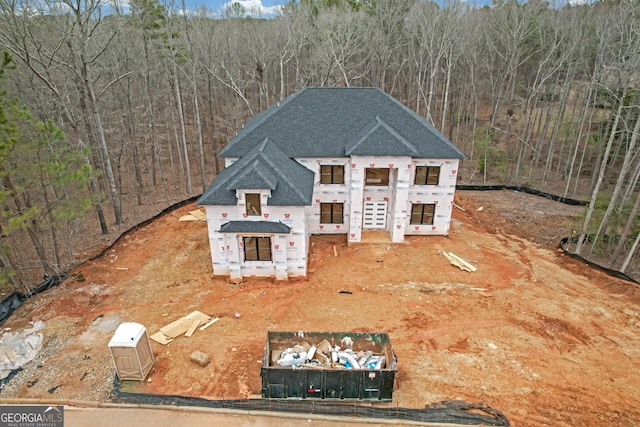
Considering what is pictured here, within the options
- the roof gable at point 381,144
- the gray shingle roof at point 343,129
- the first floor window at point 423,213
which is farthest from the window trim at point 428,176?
the roof gable at point 381,144

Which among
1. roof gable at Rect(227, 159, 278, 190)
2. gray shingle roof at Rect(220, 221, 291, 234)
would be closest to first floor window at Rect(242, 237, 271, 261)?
gray shingle roof at Rect(220, 221, 291, 234)

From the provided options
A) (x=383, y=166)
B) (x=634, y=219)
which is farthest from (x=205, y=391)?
(x=634, y=219)

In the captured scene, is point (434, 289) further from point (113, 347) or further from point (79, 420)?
point (79, 420)

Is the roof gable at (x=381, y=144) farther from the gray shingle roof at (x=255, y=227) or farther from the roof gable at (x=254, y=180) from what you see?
the gray shingle roof at (x=255, y=227)

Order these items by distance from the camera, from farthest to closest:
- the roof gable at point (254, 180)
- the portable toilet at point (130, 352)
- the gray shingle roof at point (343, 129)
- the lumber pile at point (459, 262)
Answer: the gray shingle roof at point (343, 129)
the lumber pile at point (459, 262)
the roof gable at point (254, 180)
the portable toilet at point (130, 352)

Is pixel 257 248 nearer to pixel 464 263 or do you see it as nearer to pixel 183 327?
pixel 183 327

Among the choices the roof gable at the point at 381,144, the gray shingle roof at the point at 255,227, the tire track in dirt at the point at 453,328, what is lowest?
the tire track in dirt at the point at 453,328
